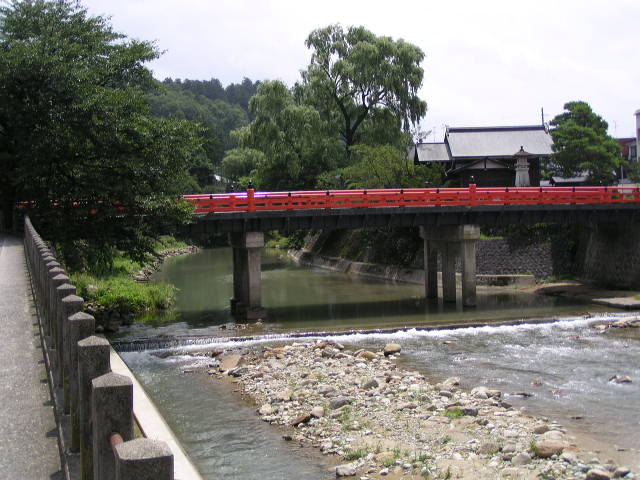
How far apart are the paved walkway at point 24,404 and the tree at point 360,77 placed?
45.5m

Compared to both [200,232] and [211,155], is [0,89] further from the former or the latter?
[211,155]

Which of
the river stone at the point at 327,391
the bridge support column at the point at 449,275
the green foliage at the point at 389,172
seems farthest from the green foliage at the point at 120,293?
the green foliage at the point at 389,172

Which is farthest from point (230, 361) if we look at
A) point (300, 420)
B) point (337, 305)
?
point (337, 305)

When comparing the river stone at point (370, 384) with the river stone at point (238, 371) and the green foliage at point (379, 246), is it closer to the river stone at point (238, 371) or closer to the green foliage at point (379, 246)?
the river stone at point (238, 371)

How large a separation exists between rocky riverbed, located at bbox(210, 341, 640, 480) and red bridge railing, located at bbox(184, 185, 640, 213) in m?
10.2

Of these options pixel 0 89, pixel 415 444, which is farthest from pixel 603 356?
pixel 0 89

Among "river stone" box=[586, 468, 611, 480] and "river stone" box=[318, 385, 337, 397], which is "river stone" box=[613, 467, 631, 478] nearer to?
"river stone" box=[586, 468, 611, 480]

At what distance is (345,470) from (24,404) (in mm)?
A: 6440

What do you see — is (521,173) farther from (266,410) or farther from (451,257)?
(266,410)

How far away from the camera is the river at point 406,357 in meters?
13.0

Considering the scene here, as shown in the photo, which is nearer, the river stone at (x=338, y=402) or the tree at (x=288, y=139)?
the river stone at (x=338, y=402)

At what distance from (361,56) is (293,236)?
64.3 feet

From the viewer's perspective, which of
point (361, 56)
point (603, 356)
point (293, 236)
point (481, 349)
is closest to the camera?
point (603, 356)

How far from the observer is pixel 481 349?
21438 mm
